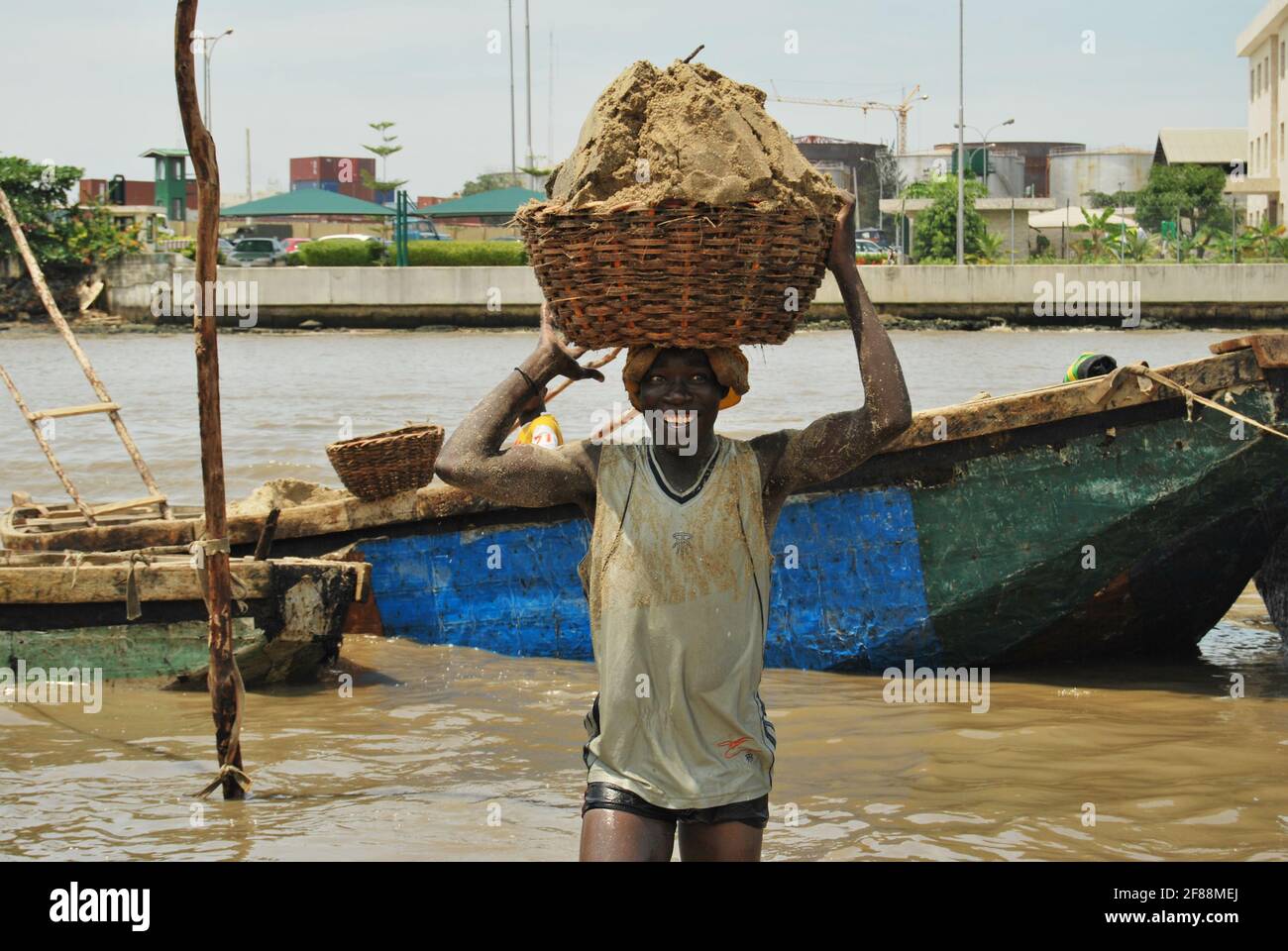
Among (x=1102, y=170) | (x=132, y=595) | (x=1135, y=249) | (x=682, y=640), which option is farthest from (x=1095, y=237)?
(x=682, y=640)

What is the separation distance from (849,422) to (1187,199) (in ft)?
151

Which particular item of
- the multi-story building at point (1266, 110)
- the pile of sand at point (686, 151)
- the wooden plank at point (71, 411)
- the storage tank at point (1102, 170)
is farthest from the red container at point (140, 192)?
the pile of sand at point (686, 151)

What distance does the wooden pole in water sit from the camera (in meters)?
4.98

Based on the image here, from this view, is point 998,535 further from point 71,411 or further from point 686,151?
point 71,411

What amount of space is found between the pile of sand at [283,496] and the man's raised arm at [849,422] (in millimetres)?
4825

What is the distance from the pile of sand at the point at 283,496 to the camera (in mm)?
7686

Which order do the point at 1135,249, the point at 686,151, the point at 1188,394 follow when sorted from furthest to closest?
the point at 1135,249 → the point at 1188,394 → the point at 686,151

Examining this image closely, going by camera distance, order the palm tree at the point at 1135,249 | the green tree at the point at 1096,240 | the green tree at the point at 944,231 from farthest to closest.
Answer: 1. the green tree at the point at 944,231
2. the green tree at the point at 1096,240
3. the palm tree at the point at 1135,249

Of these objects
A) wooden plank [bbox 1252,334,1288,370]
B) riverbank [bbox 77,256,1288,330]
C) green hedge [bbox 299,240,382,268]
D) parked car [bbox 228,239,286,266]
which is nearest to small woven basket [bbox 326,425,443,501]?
wooden plank [bbox 1252,334,1288,370]

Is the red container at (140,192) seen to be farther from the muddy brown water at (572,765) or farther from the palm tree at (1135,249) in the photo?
the muddy brown water at (572,765)

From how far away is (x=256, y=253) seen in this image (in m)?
38.0

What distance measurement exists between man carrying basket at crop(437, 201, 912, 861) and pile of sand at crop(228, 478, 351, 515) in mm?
4759

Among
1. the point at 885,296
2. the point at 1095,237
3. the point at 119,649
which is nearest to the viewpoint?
the point at 119,649

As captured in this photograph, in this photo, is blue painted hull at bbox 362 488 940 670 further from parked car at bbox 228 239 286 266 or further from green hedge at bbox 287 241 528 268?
parked car at bbox 228 239 286 266
